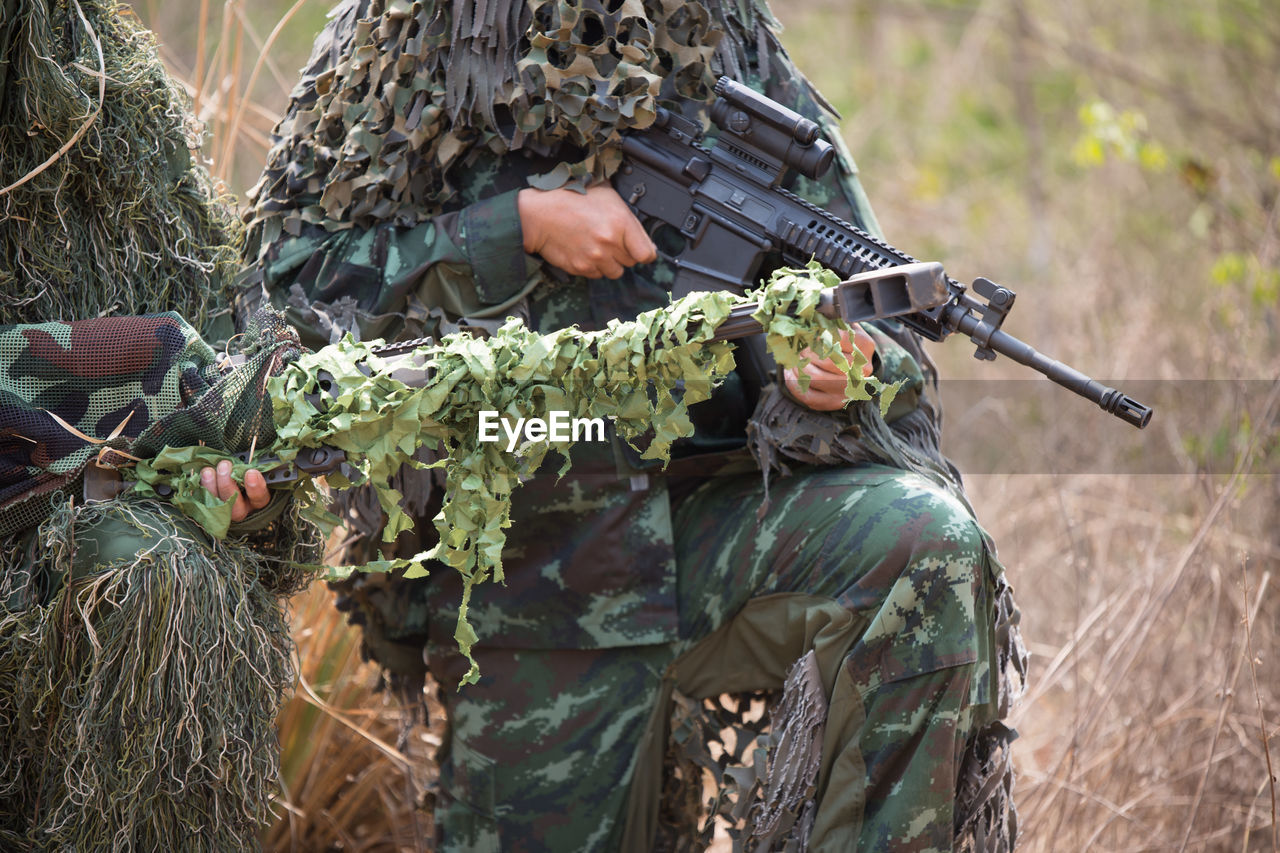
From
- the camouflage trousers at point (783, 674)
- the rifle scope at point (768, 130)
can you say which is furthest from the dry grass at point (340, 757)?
the rifle scope at point (768, 130)

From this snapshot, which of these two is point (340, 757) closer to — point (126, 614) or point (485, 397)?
point (126, 614)

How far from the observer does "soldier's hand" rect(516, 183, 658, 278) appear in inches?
74.4

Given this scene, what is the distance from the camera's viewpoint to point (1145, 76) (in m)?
5.09

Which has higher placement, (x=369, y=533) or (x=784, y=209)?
(x=784, y=209)

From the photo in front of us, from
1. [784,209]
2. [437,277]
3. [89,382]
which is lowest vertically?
[89,382]

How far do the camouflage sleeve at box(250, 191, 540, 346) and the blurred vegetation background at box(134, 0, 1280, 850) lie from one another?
22.0 inches

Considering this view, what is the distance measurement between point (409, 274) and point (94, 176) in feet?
1.49

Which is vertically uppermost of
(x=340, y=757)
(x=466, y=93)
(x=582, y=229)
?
(x=466, y=93)

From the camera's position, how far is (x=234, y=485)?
1.59 meters

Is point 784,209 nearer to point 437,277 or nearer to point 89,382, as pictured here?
point 437,277

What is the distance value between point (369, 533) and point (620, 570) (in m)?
0.41

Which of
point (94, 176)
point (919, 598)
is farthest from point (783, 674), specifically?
point (94, 176)

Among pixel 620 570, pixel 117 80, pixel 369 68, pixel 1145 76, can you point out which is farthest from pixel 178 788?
pixel 1145 76

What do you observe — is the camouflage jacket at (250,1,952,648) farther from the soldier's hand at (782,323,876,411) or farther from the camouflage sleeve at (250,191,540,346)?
the soldier's hand at (782,323,876,411)
